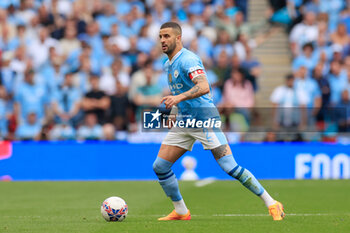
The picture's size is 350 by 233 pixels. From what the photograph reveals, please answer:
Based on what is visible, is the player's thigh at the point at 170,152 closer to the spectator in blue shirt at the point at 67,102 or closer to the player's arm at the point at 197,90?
the player's arm at the point at 197,90

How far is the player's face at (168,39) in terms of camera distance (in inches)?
336

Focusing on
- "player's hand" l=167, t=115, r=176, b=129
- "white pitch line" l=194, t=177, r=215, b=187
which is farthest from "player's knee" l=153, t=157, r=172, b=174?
"white pitch line" l=194, t=177, r=215, b=187

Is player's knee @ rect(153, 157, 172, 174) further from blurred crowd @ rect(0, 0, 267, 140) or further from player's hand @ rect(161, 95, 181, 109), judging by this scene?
blurred crowd @ rect(0, 0, 267, 140)

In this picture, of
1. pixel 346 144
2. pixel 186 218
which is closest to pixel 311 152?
pixel 346 144

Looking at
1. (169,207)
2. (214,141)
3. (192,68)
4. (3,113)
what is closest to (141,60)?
(3,113)

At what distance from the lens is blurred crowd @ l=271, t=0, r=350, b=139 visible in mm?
16781

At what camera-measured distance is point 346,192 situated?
43.5ft

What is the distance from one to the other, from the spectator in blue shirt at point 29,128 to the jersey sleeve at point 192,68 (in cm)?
962

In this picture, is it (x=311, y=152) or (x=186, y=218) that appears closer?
(x=186, y=218)

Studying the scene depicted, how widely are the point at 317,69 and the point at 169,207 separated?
8033mm

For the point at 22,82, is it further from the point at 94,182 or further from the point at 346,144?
the point at 346,144

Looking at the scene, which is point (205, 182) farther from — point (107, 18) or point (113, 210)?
point (113, 210)

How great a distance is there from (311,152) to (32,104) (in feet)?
22.3

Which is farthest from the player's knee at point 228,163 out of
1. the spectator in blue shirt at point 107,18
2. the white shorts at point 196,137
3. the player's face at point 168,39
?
the spectator in blue shirt at point 107,18
